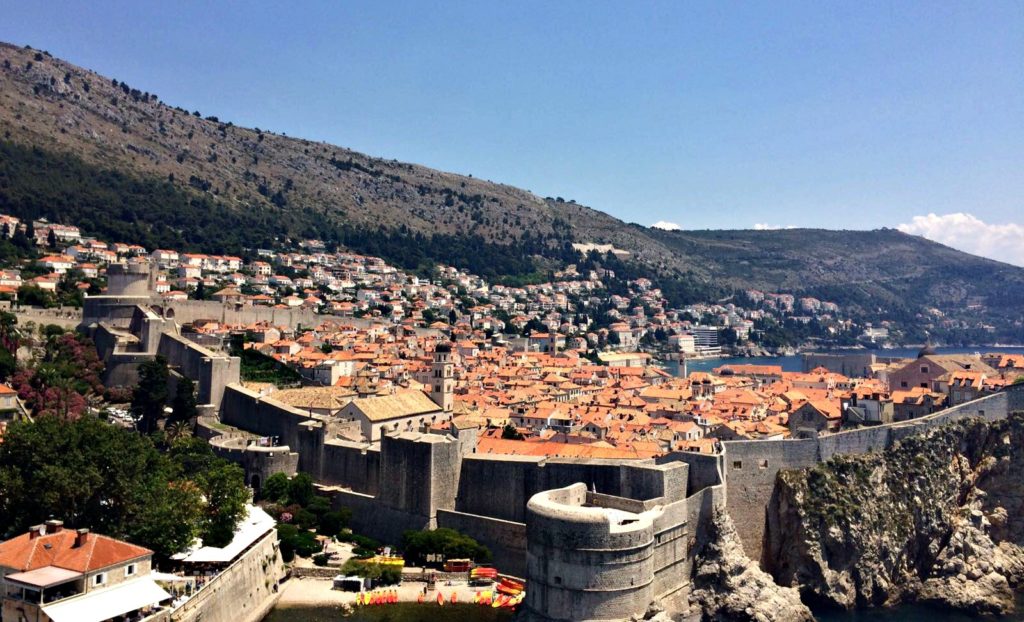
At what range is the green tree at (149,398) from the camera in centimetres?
3506

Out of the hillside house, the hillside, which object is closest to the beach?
the hillside house

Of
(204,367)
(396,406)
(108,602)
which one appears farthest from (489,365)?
(108,602)

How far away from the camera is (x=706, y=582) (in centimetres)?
2492

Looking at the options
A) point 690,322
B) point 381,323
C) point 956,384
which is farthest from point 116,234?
point 690,322

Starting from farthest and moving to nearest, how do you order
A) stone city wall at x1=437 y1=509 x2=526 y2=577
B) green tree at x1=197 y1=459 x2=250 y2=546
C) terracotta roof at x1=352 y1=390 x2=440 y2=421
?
terracotta roof at x1=352 y1=390 x2=440 y2=421
stone city wall at x1=437 y1=509 x2=526 y2=577
green tree at x1=197 y1=459 x2=250 y2=546

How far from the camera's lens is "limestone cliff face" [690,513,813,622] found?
24.4m

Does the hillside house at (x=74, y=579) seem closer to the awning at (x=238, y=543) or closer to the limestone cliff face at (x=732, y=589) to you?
the awning at (x=238, y=543)

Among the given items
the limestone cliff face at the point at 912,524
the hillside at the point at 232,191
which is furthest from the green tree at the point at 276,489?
the hillside at the point at 232,191

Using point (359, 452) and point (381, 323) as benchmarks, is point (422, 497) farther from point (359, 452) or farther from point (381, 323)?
point (381, 323)

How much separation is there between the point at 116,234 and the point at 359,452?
56694 mm

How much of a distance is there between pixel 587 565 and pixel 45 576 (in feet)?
38.9

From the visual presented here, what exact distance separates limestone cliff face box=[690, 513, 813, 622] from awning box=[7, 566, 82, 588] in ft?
51.0

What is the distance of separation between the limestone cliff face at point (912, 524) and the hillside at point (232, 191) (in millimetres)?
67215

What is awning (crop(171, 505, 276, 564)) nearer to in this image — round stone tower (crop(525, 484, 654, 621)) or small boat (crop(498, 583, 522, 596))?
small boat (crop(498, 583, 522, 596))
